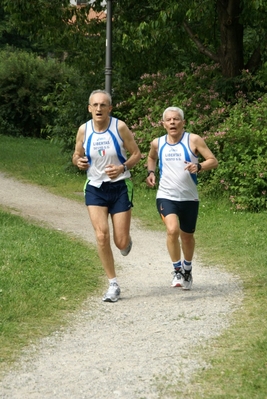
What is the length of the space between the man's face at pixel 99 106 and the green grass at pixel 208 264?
1.68m

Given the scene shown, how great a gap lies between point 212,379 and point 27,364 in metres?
1.28

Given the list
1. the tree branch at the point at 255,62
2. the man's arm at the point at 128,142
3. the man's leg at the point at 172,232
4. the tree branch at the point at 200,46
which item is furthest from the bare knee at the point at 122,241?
the tree branch at the point at 200,46

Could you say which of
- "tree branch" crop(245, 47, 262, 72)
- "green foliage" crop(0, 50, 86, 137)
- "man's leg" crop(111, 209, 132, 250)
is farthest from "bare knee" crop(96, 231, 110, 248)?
"green foliage" crop(0, 50, 86, 137)

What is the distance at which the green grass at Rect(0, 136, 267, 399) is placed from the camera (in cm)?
582

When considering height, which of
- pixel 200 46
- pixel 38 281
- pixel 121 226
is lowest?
pixel 38 281

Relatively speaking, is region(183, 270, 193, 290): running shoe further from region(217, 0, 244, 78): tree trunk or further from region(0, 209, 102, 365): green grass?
region(217, 0, 244, 78): tree trunk

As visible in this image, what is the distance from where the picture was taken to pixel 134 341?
6.75m

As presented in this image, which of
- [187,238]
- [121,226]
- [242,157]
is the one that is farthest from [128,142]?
[242,157]

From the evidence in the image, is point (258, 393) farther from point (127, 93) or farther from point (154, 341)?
point (127, 93)

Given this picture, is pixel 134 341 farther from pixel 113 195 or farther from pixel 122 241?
pixel 113 195

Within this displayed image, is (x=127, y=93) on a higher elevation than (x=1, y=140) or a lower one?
higher

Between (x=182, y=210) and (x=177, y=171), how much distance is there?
15.9 inches

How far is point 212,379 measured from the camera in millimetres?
5746

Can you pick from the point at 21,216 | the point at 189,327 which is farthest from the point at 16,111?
the point at 189,327
